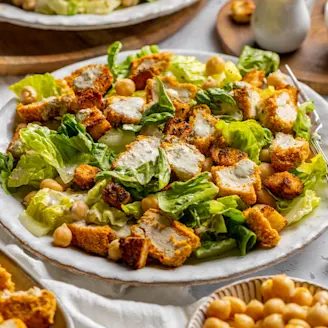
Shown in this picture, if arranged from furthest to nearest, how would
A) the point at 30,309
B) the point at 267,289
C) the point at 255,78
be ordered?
1. the point at 255,78
2. the point at 267,289
3. the point at 30,309

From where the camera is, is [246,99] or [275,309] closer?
[275,309]

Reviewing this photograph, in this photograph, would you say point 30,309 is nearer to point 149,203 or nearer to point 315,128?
point 149,203

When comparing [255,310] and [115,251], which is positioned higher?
[255,310]

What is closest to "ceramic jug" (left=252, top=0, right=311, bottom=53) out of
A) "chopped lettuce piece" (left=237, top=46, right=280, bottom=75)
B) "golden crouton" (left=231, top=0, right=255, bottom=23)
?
"golden crouton" (left=231, top=0, right=255, bottom=23)

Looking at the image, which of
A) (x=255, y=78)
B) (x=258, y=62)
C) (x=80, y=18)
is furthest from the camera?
(x=80, y=18)

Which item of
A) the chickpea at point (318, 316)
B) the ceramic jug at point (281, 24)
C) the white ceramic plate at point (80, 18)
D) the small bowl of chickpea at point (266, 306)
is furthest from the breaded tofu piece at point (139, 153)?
the ceramic jug at point (281, 24)

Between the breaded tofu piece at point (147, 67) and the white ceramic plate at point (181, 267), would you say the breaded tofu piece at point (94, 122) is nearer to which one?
the breaded tofu piece at point (147, 67)

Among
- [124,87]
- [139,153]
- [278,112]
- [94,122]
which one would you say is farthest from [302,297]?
[124,87]

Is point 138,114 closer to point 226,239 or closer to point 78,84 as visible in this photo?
point 78,84
